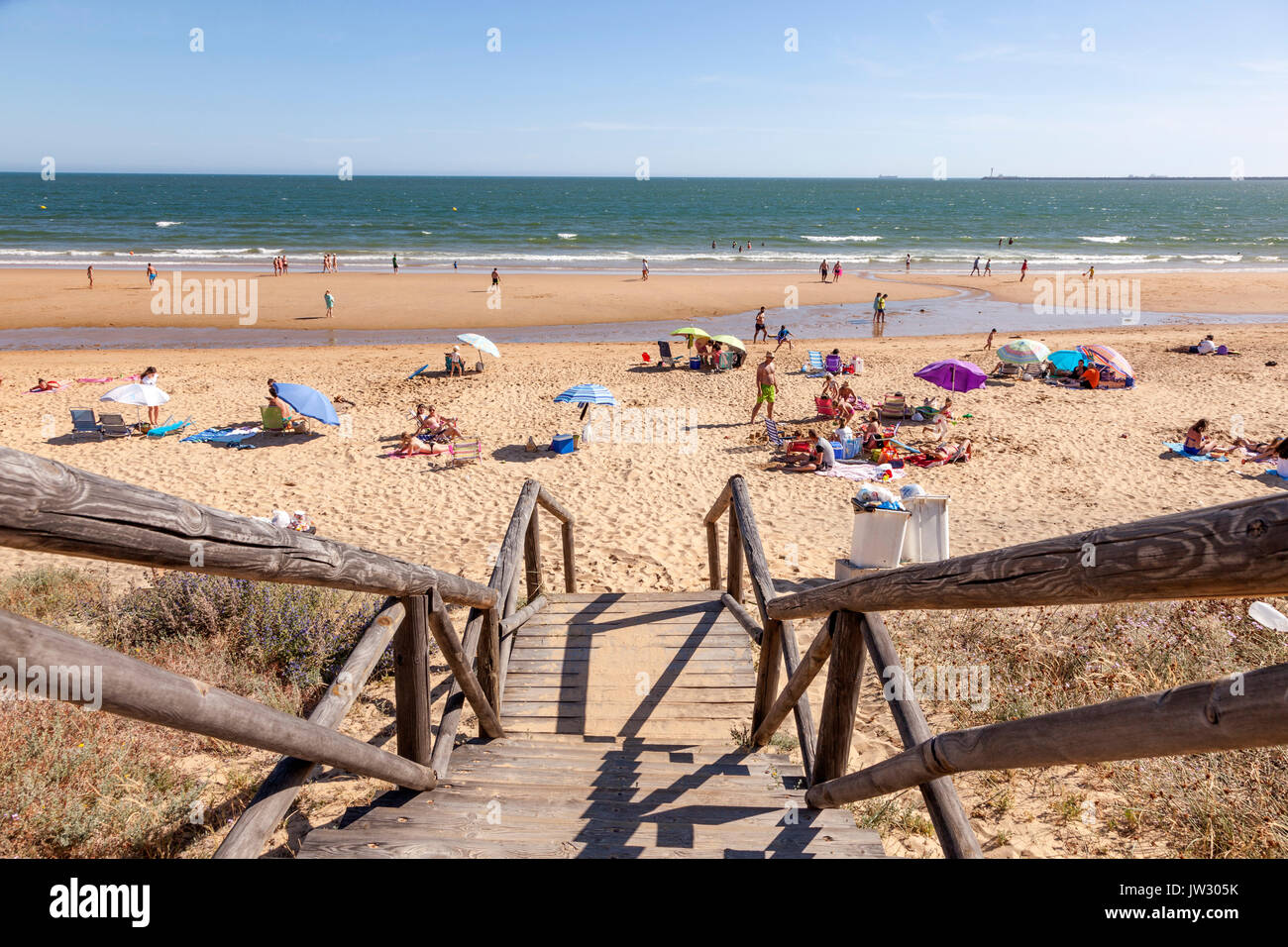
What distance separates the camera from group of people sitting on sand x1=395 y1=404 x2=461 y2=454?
13.1 meters

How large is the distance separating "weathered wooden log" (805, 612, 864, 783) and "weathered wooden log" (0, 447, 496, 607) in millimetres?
1745

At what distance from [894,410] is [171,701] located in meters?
14.9

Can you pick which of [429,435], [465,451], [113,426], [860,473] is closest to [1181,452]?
[860,473]

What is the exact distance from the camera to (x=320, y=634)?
5457 millimetres

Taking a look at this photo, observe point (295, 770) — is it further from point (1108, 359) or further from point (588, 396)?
point (1108, 359)

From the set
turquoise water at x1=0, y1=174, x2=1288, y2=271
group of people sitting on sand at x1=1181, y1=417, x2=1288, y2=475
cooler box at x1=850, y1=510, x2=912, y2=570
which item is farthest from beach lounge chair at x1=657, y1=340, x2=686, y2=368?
turquoise water at x1=0, y1=174, x2=1288, y2=271

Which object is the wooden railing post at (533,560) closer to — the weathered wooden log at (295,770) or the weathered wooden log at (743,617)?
the weathered wooden log at (743,617)

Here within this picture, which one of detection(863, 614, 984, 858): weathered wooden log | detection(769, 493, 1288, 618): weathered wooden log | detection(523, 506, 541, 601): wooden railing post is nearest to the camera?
detection(769, 493, 1288, 618): weathered wooden log

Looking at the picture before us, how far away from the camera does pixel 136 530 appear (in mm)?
1409

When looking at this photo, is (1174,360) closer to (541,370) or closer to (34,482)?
(541,370)

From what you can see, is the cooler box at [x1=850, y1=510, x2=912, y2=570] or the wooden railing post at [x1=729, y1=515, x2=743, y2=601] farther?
the cooler box at [x1=850, y1=510, x2=912, y2=570]

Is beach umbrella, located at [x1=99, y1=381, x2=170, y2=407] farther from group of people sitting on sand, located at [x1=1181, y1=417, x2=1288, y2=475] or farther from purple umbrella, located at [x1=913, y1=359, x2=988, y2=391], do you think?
group of people sitting on sand, located at [x1=1181, y1=417, x2=1288, y2=475]

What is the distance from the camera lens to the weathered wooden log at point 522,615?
16.7 feet
